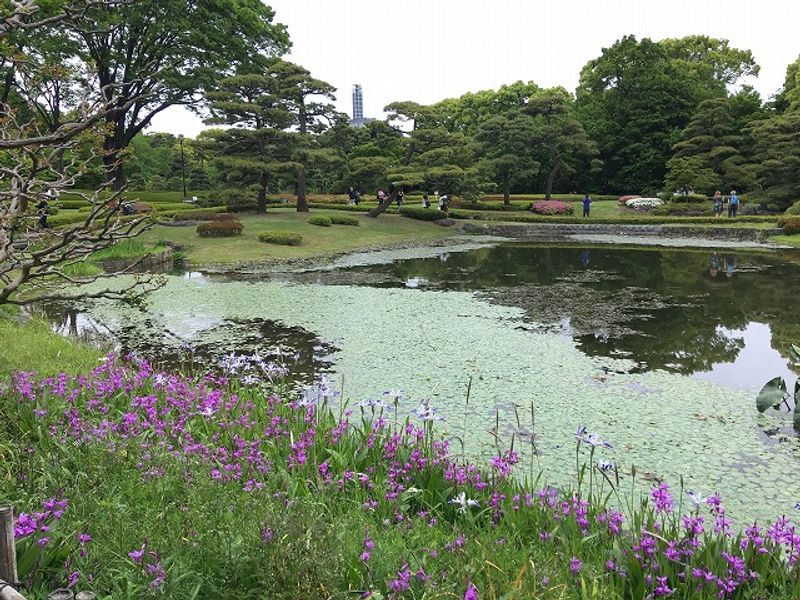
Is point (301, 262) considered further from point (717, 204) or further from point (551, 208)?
point (717, 204)

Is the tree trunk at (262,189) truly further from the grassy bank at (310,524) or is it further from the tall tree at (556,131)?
the grassy bank at (310,524)

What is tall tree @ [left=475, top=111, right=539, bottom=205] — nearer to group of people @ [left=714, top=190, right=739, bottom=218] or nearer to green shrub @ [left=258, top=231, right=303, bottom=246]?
group of people @ [left=714, top=190, right=739, bottom=218]

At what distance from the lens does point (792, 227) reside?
21.8 metres

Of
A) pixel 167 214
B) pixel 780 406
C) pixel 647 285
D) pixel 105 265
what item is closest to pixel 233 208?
pixel 167 214

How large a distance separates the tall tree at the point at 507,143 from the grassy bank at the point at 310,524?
27.2 meters

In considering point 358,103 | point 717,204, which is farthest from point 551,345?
point 358,103

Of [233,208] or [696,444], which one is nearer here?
[696,444]

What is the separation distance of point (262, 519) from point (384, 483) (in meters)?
1.10

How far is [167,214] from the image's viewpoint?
2342 cm

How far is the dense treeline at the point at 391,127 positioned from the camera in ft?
74.6

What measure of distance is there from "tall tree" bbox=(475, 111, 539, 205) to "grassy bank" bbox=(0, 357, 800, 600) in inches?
1070

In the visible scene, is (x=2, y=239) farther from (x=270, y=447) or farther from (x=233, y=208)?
(x=233, y=208)

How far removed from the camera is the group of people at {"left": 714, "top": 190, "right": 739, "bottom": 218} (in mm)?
26641

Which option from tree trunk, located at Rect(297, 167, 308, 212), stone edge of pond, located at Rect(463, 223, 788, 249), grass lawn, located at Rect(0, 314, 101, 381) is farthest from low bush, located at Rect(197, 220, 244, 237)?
grass lawn, located at Rect(0, 314, 101, 381)
